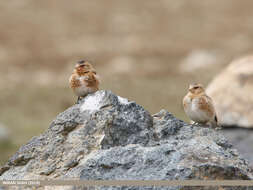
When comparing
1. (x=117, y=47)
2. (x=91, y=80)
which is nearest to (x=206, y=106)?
(x=91, y=80)

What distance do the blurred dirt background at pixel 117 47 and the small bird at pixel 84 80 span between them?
47.1 feet

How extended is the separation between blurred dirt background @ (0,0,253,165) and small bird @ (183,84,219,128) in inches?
570

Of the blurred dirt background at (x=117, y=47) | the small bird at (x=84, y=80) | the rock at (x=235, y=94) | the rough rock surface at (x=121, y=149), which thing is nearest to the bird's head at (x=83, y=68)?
the small bird at (x=84, y=80)

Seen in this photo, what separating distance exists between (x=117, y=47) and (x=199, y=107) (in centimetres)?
2664

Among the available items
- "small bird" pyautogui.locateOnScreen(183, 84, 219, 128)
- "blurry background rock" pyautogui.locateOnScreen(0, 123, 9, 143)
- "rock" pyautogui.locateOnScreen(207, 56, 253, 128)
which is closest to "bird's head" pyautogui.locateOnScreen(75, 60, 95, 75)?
"small bird" pyautogui.locateOnScreen(183, 84, 219, 128)

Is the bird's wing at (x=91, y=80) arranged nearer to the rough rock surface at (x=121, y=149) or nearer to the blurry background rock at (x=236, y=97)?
the rough rock surface at (x=121, y=149)

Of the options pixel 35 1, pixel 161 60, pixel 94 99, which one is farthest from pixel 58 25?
pixel 94 99

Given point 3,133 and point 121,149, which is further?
point 3,133

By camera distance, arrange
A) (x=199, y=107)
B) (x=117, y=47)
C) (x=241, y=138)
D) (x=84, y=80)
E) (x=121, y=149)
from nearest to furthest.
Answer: (x=121, y=149), (x=84, y=80), (x=199, y=107), (x=241, y=138), (x=117, y=47)

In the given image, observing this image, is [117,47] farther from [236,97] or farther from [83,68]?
[83,68]

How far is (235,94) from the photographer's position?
15961 millimetres

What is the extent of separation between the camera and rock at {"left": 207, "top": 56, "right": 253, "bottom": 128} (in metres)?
15.3

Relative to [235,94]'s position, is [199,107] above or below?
below

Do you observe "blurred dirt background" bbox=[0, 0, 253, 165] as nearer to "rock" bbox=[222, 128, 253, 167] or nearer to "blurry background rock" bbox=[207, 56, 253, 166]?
"blurry background rock" bbox=[207, 56, 253, 166]
